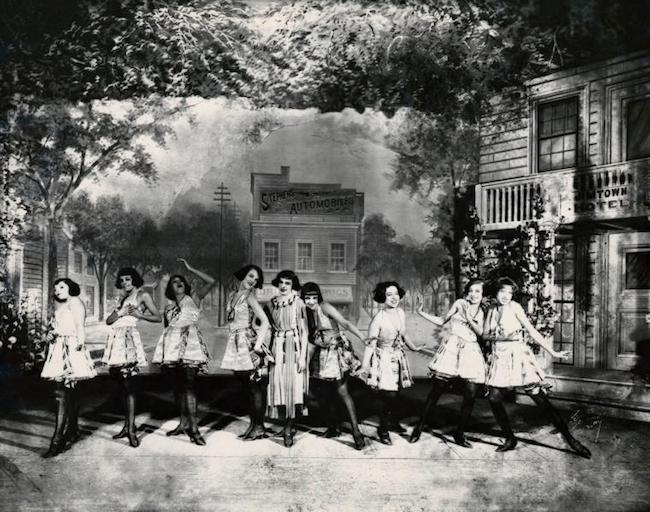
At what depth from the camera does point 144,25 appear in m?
5.24

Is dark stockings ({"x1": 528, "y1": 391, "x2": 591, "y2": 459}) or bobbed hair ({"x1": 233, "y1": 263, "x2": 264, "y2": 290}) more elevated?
bobbed hair ({"x1": 233, "y1": 263, "x2": 264, "y2": 290})

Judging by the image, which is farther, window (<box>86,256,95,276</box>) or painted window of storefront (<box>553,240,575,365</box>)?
painted window of storefront (<box>553,240,575,365</box>)

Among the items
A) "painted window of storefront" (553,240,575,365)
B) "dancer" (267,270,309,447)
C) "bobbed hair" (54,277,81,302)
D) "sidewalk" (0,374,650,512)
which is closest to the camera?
"sidewalk" (0,374,650,512)

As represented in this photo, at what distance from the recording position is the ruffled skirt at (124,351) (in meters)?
4.92

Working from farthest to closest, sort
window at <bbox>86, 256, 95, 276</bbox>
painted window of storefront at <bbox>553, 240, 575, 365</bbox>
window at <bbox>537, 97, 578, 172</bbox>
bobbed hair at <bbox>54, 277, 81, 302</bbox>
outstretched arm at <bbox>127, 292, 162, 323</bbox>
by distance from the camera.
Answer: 1. window at <bbox>537, 97, 578, 172</bbox>
2. painted window of storefront at <bbox>553, 240, 575, 365</bbox>
3. window at <bbox>86, 256, 95, 276</bbox>
4. bobbed hair at <bbox>54, 277, 81, 302</bbox>
5. outstretched arm at <bbox>127, 292, 162, 323</bbox>

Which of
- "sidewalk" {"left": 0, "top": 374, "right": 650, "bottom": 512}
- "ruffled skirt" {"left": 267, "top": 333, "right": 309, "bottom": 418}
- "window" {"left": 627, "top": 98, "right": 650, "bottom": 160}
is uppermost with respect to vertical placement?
"window" {"left": 627, "top": 98, "right": 650, "bottom": 160}

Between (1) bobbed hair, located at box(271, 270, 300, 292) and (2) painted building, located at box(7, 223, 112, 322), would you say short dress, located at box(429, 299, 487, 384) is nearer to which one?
(1) bobbed hair, located at box(271, 270, 300, 292)

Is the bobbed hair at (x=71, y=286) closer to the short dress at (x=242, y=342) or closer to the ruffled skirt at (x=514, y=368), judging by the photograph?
the short dress at (x=242, y=342)

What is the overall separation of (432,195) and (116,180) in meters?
3.02

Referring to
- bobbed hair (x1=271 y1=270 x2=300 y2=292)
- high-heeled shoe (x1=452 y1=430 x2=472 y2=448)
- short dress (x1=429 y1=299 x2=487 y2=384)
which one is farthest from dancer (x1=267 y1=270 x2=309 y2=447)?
high-heeled shoe (x1=452 y1=430 x2=472 y2=448)

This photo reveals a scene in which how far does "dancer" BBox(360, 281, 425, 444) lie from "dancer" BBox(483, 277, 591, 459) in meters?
0.72

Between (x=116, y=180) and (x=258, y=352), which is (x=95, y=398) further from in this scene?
(x=116, y=180)

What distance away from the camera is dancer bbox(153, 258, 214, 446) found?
4.92 metres

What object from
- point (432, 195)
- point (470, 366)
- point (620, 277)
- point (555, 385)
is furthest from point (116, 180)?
point (620, 277)
